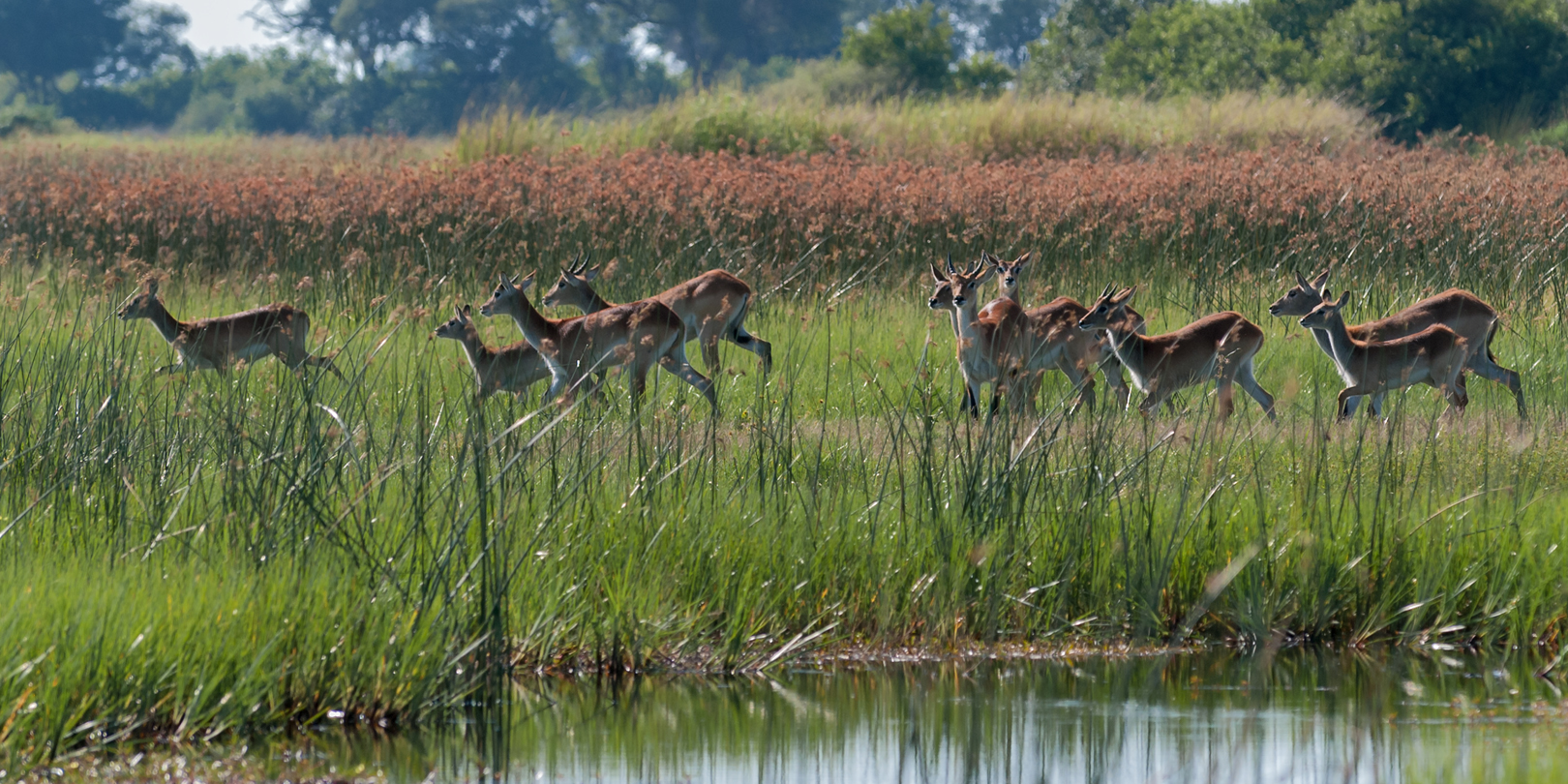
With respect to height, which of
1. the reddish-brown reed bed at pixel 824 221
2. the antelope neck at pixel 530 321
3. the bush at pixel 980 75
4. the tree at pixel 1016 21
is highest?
the tree at pixel 1016 21

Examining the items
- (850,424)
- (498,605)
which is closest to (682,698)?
(498,605)

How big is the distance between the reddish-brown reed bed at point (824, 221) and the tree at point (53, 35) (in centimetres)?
6683

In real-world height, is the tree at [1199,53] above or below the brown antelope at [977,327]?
above

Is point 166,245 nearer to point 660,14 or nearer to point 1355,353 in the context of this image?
point 1355,353

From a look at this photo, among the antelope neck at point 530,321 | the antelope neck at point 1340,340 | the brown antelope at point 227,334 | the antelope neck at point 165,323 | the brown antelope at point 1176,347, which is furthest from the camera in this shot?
the antelope neck at point 165,323

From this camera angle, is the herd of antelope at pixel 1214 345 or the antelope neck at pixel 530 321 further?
the antelope neck at pixel 530 321

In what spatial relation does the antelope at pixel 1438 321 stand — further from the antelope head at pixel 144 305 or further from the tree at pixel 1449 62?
the tree at pixel 1449 62

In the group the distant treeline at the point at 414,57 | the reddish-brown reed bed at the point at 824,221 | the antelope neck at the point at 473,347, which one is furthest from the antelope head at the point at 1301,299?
the distant treeline at the point at 414,57

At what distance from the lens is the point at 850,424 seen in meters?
9.45

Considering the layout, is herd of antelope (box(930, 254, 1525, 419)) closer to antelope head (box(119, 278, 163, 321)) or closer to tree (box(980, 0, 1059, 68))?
antelope head (box(119, 278, 163, 321))

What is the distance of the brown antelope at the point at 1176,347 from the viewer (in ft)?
31.7

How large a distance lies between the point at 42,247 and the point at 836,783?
1469 centimetres

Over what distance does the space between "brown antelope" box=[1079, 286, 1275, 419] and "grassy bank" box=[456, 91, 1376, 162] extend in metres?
14.1

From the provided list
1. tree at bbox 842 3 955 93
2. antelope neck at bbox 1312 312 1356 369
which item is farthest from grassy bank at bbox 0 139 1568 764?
tree at bbox 842 3 955 93
